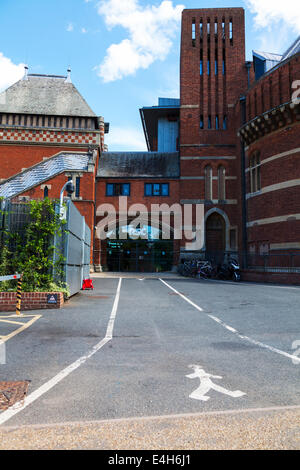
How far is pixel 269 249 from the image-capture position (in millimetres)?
24531

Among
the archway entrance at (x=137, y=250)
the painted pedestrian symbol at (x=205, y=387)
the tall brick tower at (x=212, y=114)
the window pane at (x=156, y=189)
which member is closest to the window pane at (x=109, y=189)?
the archway entrance at (x=137, y=250)

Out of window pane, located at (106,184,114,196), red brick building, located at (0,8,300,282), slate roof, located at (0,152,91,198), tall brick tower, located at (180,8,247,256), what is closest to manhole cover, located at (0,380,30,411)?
red brick building, located at (0,8,300,282)

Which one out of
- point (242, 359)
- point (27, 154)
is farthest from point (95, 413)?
point (27, 154)

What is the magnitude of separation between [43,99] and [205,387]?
121 ft

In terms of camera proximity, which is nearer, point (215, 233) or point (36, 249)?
point (36, 249)

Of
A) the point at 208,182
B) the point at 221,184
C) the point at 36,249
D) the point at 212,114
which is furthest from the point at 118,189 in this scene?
the point at 36,249

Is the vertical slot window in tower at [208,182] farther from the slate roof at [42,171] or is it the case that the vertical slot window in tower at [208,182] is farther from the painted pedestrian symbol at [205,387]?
the painted pedestrian symbol at [205,387]

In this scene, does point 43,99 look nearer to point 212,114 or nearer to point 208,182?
point 212,114

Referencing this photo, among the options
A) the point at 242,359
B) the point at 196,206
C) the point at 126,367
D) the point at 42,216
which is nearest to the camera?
the point at 126,367

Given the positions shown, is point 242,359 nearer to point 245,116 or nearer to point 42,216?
point 42,216

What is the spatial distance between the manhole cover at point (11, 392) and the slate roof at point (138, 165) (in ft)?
98.4

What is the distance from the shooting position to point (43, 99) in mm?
35312

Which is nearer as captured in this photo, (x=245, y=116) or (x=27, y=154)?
(x=245, y=116)
